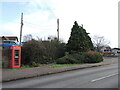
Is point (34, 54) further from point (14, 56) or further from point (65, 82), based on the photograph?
point (65, 82)

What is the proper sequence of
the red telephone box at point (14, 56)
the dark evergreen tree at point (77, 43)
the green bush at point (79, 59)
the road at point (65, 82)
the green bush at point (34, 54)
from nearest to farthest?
the road at point (65, 82), the red telephone box at point (14, 56), the green bush at point (34, 54), the green bush at point (79, 59), the dark evergreen tree at point (77, 43)

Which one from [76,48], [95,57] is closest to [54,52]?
[76,48]

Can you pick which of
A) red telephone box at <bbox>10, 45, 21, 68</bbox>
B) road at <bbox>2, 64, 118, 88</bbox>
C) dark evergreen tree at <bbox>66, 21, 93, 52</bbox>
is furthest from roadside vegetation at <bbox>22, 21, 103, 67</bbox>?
road at <bbox>2, 64, 118, 88</bbox>

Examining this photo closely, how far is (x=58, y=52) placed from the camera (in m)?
24.8

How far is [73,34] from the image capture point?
85.8 ft

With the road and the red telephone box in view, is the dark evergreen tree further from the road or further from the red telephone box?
the road

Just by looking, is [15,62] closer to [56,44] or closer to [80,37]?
[56,44]

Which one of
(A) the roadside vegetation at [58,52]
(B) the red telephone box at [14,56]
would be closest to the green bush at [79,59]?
(A) the roadside vegetation at [58,52]

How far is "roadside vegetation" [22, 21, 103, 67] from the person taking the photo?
17.7 m

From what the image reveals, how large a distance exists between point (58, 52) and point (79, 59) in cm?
385

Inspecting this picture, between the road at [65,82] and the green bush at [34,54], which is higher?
the green bush at [34,54]

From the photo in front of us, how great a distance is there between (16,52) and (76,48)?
1232cm

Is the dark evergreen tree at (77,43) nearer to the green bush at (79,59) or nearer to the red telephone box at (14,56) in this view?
the green bush at (79,59)

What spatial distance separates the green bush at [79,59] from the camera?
69.5 feet
